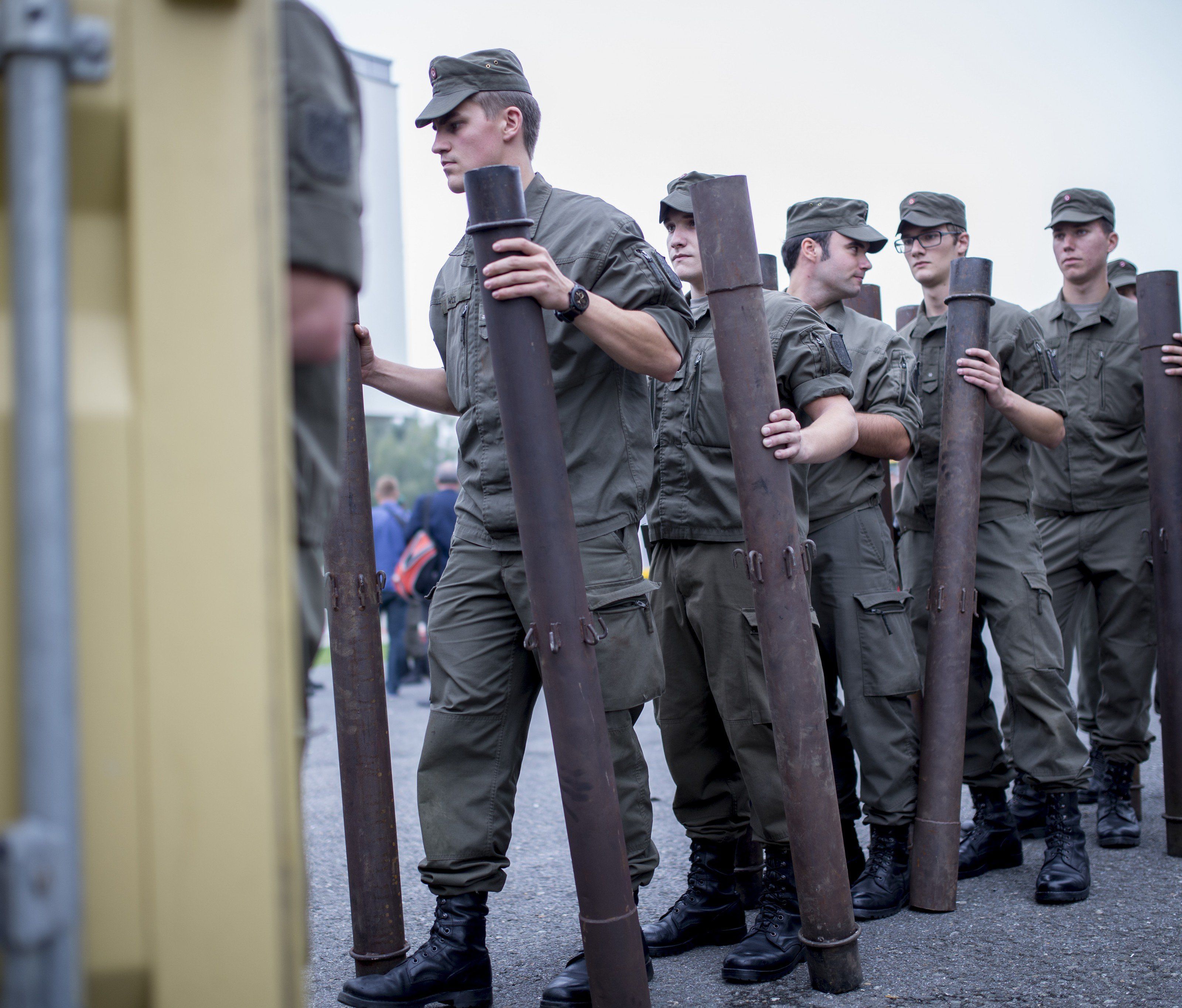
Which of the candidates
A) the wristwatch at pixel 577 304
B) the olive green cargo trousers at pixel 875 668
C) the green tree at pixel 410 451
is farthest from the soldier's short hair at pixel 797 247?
the green tree at pixel 410 451

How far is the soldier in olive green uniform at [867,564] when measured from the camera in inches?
149

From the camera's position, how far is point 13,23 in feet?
3.10

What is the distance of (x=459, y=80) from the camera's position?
305cm

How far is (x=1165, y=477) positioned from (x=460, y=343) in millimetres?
2704

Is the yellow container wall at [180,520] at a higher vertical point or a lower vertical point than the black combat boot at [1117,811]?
higher

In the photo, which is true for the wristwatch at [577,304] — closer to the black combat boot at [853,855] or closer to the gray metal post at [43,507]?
the gray metal post at [43,507]

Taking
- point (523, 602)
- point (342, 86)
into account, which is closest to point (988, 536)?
point (523, 602)

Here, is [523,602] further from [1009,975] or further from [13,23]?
[13,23]

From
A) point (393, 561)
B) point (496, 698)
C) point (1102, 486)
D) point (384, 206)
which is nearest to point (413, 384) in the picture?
point (496, 698)

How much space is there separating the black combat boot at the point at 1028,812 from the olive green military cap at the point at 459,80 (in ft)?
10.2

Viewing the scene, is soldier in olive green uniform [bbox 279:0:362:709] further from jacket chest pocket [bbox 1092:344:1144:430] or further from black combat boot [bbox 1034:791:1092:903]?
jacket chest pocket [bbox 1092:344:1144:430]

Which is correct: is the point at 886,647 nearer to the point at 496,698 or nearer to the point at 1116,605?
the point at 496,698

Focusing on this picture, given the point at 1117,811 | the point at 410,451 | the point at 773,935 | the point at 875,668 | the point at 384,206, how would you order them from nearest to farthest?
the point at 773,935 → the point at 875,668 → the point at 1117,811 → the point at 384,206 → the point at 410,451

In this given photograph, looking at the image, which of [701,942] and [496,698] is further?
[701,942]
